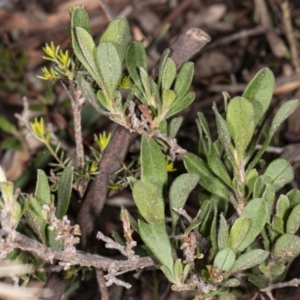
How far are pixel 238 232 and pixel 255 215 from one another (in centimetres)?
4

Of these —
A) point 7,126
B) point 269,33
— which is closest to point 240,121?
point 7,126

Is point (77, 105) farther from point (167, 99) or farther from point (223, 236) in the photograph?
point (223, 236)

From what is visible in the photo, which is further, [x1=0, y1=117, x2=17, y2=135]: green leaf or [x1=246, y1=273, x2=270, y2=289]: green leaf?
[x1=0, y1=117, x2=17, y2=135]: green leaf

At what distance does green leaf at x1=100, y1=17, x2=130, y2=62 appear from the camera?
1.13 meters

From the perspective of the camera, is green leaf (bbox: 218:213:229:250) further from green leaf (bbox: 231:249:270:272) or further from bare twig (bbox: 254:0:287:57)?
bare twig (bbox: 254:0:287:57)

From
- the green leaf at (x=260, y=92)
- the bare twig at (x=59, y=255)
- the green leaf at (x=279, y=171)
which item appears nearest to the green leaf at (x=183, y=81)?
the green leaf at (x=260, y=92)

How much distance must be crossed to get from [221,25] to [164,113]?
1351 millimetres

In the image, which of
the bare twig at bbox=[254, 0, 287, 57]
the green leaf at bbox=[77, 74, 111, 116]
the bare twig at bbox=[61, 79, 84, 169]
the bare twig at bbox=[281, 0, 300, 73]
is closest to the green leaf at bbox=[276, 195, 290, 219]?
the green leaf at bbox=[77, 74, 111, 116]

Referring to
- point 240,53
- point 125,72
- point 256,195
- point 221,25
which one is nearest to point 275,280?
point 256,195

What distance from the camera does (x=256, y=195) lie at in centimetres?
111

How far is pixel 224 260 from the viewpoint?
1.02 metres

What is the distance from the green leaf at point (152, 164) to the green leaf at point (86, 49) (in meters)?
0.14

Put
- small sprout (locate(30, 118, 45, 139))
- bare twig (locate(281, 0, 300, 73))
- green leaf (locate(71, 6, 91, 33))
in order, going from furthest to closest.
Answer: bare twig (locate(281, 0, 300, 73))
small sprout (locate(30, 118, 45, 139))
green leaf (locate(71, 6, 91, 33))

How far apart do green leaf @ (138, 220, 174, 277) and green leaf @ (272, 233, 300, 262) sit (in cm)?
20
